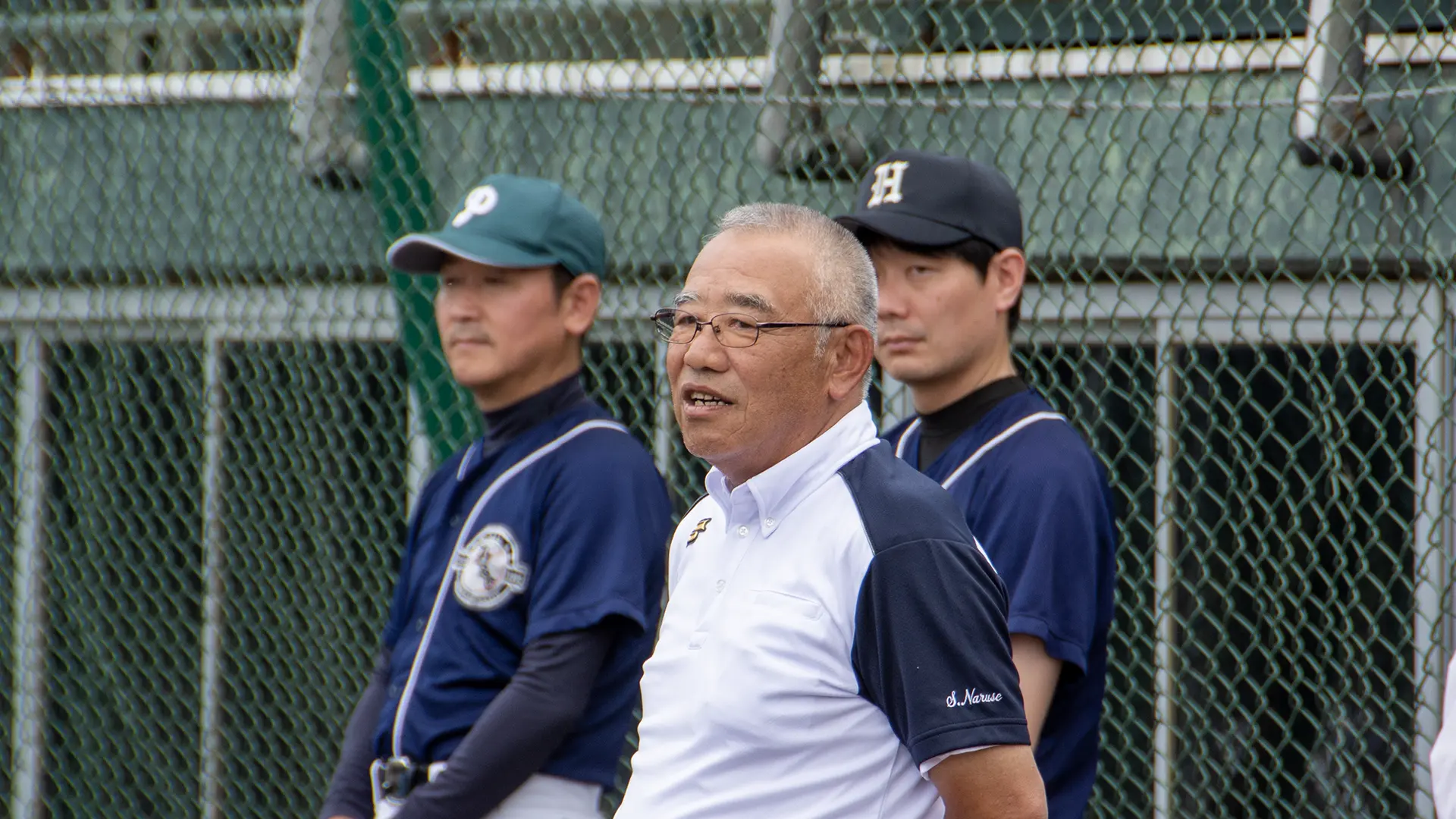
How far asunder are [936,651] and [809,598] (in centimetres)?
18

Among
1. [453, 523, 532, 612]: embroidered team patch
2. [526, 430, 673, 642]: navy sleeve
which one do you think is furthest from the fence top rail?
[453, 523, 532, 612]: embroidered team patch

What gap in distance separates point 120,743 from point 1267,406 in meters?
4.12

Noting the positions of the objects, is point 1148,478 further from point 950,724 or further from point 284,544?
point 284,544

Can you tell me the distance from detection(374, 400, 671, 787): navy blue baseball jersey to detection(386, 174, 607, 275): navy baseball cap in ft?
1.22

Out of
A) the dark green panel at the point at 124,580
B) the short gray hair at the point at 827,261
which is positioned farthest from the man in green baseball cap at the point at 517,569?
the dark green panel at the point at 124,580

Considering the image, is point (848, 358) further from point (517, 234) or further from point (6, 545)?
point (6, 545)

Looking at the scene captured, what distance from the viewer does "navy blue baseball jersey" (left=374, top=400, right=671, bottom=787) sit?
9.94 ft

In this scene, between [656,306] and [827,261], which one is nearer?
[827,261]

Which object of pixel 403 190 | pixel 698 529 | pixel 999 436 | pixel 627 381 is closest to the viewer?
pixel 698 529

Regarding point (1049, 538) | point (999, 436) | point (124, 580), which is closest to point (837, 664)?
point (1049, 538)

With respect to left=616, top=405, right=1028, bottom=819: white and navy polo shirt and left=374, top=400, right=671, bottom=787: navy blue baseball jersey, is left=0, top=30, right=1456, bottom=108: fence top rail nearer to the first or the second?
left=374, top=400, right=671, bottom=787: navy blue baseball jersey

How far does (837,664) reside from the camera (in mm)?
2029

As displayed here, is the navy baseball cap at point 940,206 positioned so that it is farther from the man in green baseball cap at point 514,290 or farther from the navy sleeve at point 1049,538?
the man in green baseball cap at point 514,290

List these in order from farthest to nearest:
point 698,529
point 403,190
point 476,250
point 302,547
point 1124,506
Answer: point 302,547 → point 403,190 → point 1124,506 → point 476,250 → point 698,529
